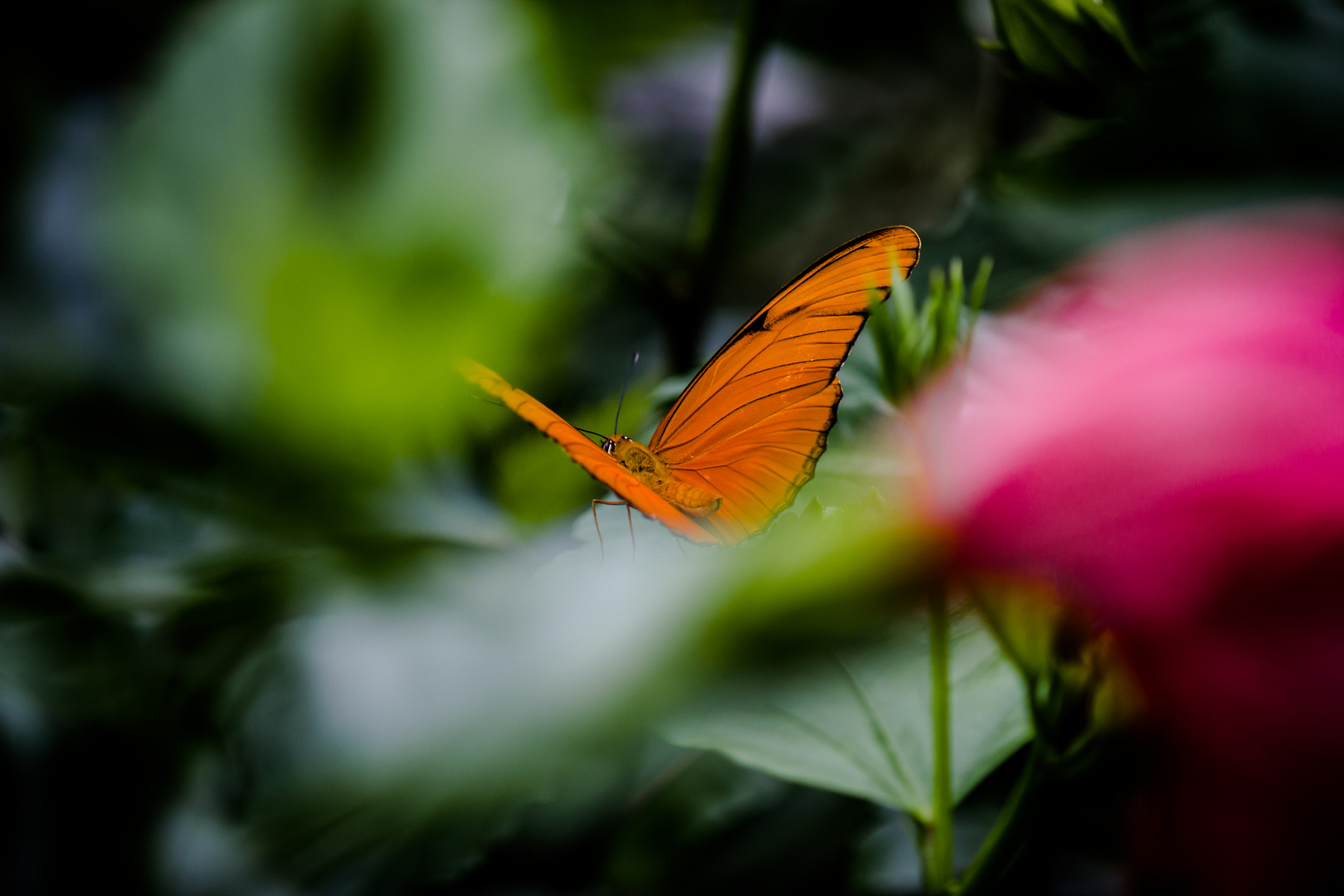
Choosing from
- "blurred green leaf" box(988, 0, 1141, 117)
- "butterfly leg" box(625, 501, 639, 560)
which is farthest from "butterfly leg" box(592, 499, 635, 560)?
"blurred green leaf" box(988, 0, 1141, 117)

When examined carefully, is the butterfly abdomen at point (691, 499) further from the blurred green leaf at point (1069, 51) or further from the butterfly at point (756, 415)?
the blurred green leaf at point (1069, 51)

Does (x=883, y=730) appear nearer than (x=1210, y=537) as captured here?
No

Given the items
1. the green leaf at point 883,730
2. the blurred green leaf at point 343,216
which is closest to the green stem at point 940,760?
the green leaf at point 883,730

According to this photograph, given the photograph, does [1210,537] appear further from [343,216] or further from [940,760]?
[343,216]

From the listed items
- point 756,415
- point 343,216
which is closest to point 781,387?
point 756,415

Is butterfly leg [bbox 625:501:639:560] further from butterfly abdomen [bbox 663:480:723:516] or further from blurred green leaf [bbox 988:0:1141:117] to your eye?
blurred green leaf [bbox 988:0:1141:117]

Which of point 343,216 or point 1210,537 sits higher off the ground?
point 343,216
